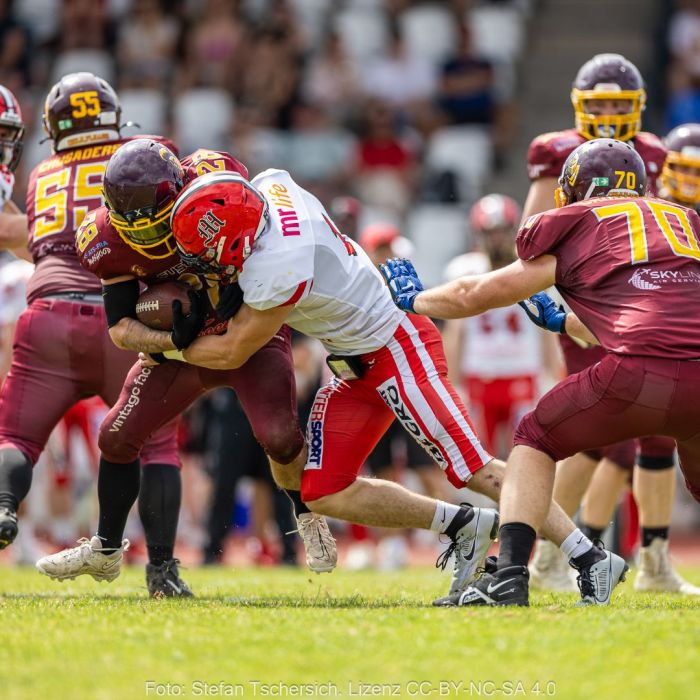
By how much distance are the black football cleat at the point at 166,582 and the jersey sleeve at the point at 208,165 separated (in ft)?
5.83

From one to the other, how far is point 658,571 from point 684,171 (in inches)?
83.4

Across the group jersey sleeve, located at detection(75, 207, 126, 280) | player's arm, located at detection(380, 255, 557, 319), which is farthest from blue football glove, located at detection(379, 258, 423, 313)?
jersey sleeve, located at detection(75, 207, 126, 280)

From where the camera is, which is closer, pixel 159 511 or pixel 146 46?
pixel 159 511

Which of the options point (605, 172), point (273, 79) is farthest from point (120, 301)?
point (273, 79)

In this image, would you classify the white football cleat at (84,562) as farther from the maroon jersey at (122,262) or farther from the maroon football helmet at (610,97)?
the maroon football helmet at (610,97)

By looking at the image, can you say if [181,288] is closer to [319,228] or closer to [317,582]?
[319,228]

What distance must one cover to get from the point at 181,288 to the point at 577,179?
5.55ft

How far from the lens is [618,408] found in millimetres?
5234

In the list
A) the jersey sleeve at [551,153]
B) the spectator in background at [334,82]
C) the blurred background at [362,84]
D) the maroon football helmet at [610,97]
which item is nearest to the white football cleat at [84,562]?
the jersey sleeve at [551,153]

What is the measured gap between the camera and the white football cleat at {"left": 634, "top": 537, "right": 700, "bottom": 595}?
711 cm

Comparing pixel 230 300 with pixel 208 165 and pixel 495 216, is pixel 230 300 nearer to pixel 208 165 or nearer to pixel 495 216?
pixel 208 165

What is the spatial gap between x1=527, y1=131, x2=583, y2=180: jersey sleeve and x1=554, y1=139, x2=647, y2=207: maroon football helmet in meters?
1.39

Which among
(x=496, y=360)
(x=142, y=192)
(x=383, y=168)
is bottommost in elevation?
(x=496, y=360)

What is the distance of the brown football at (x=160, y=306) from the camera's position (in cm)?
583
